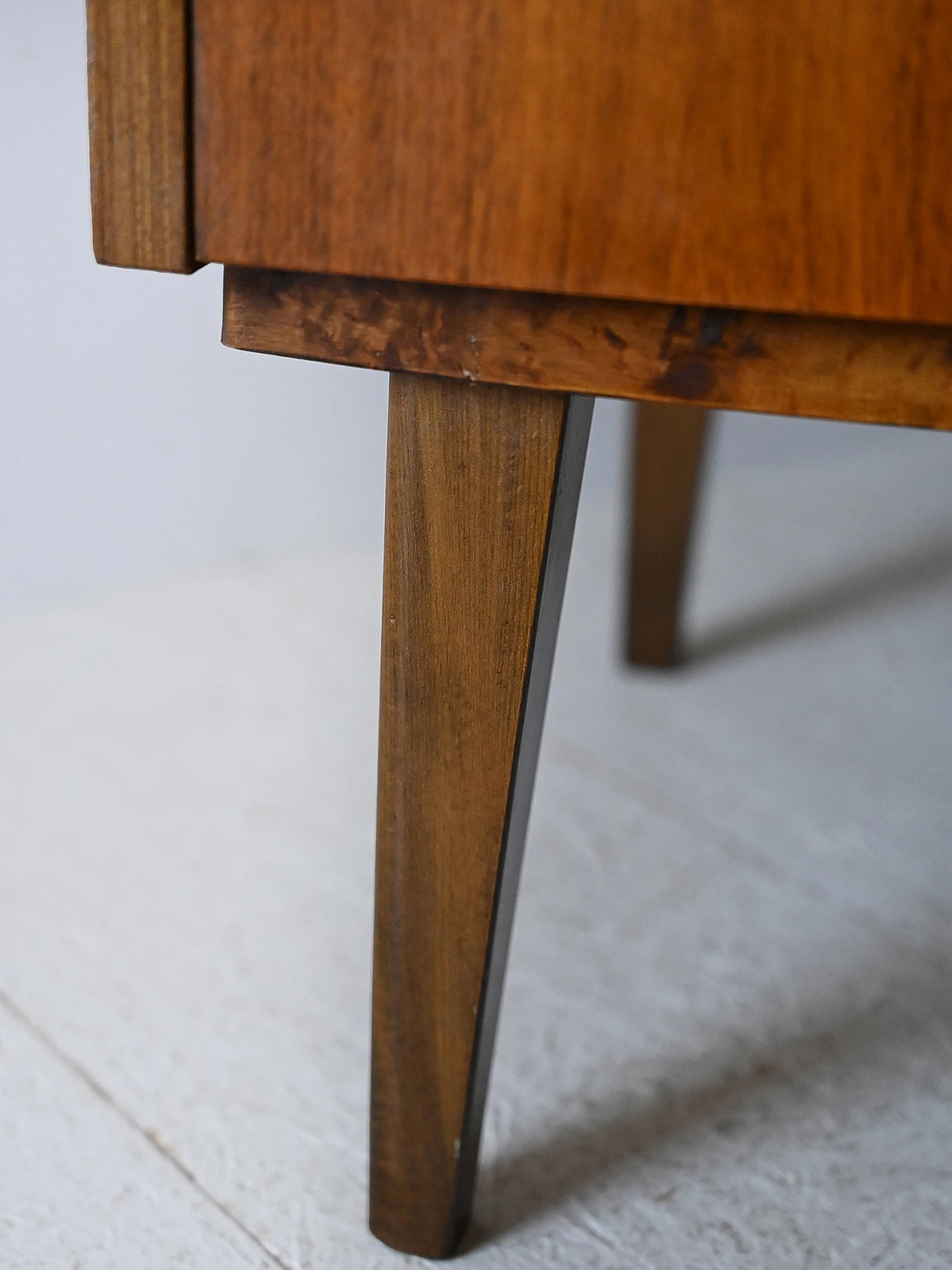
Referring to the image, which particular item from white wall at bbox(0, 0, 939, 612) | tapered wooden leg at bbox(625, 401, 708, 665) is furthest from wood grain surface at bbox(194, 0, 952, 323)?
white wall at bbox(0, 0, 939, 612)

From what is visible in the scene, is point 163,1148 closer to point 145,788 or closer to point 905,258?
point 145,788

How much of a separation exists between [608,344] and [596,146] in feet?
0.18

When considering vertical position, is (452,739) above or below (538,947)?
above

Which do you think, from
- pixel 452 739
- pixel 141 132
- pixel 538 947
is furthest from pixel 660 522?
pixel 141 132

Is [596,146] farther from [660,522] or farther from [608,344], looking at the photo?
[660,522]

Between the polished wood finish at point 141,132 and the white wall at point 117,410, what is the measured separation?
2.68 feet

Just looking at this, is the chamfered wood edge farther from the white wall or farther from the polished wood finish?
the white wall

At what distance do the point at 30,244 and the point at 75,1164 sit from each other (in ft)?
2.76

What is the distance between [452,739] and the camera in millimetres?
472

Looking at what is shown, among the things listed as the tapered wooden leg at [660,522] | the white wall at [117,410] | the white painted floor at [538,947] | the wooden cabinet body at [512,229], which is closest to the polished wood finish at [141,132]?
the wooden cabinet body at [512,229]

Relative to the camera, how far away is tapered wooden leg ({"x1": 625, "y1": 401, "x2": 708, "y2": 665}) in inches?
42.2

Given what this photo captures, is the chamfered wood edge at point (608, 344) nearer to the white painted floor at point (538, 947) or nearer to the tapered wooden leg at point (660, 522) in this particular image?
the white painted floor at point (538, 947)

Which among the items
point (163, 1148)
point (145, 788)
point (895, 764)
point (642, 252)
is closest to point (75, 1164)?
point (163, 1148)

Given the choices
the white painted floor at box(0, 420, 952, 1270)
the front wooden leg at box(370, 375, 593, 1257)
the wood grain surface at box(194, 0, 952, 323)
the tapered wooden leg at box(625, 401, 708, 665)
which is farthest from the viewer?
the tapered wooden leg at box(625, 401, 708, 665)
